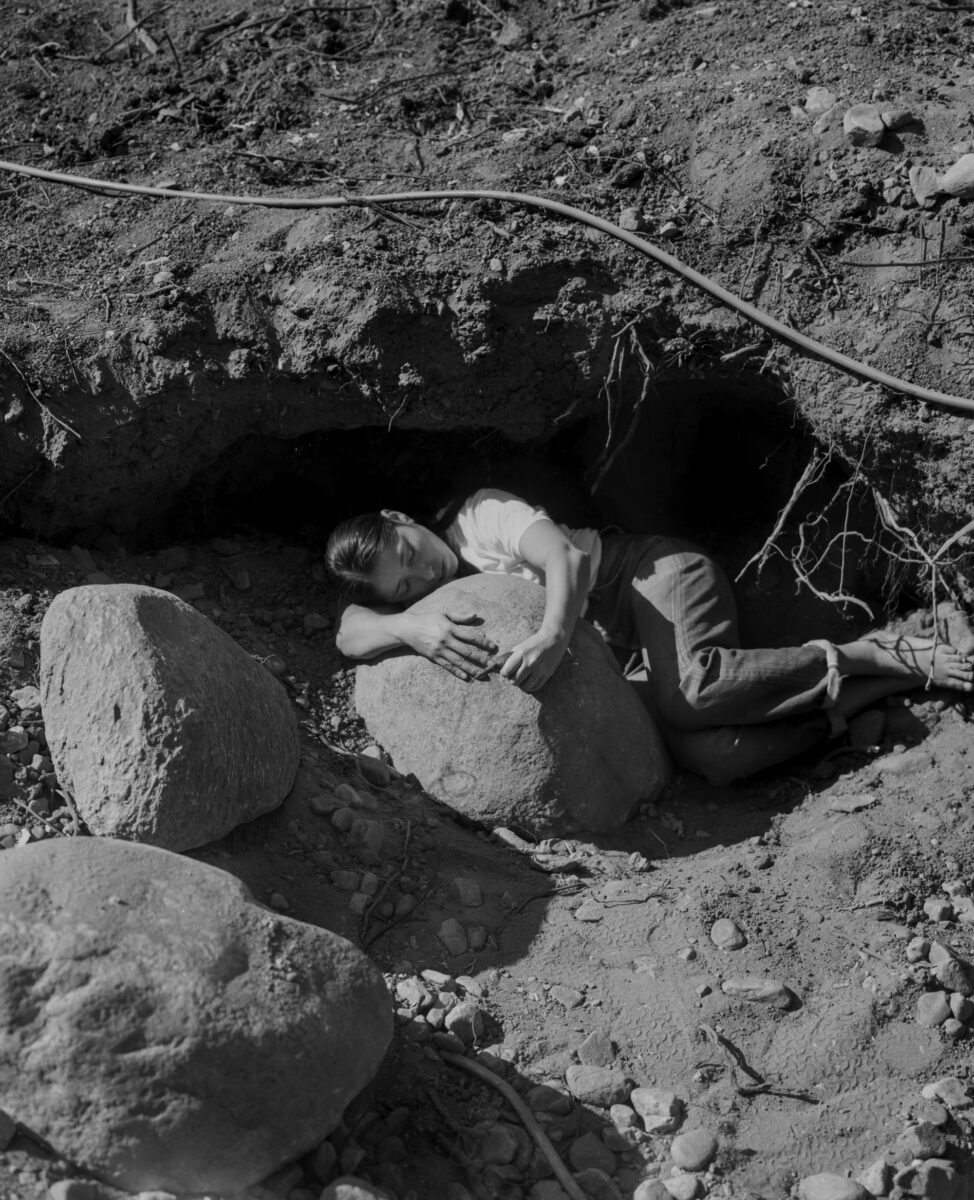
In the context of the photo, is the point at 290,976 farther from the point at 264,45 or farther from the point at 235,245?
the point at 264,45

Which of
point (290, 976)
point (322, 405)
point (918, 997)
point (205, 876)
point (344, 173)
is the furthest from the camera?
point (344, 173)

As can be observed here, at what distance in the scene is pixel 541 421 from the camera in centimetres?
414

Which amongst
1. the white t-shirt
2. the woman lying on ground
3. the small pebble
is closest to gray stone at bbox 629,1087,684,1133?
the small pebble

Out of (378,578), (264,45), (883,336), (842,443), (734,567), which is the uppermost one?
(264,45)

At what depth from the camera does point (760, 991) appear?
2.96 m

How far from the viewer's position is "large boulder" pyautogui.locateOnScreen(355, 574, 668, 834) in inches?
143

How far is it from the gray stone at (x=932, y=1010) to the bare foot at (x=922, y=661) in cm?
117

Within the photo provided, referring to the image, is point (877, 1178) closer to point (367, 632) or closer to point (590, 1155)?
point (590, 1155)

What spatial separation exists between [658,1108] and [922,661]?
1.89 metres

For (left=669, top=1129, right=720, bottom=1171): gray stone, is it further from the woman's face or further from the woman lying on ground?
the woman's face

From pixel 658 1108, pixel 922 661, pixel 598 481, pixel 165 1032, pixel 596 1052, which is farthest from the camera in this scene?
pixel 598 481

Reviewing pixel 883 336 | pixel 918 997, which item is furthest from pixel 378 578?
pixel 918 997

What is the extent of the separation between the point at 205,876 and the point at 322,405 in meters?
1.96

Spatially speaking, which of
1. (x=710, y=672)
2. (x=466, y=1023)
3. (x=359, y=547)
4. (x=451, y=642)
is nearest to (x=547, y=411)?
(x=359, y=547)
